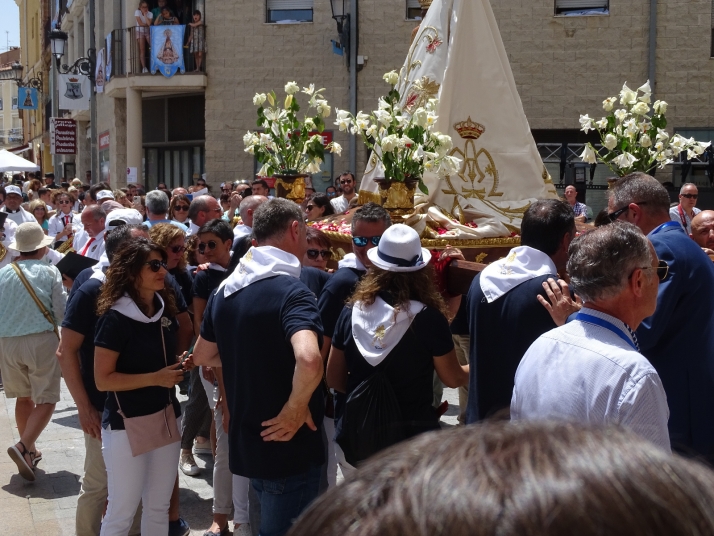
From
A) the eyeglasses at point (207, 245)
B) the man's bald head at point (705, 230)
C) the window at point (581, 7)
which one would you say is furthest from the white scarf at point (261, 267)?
the window at point (581, 7)

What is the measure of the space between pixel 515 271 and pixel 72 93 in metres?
23.9

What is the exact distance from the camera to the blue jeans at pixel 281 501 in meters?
3.61

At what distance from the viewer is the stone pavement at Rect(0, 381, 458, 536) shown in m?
5.26

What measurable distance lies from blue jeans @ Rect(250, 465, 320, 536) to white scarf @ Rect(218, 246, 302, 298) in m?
0.83

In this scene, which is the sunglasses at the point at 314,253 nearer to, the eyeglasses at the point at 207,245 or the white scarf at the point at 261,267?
the eyeglasses at the point at 207,245

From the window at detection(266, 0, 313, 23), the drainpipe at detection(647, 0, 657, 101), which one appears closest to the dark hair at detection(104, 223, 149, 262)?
the drainpipe at detection(647, 0, 657, 101)

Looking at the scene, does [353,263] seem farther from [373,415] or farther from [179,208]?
[179,208]

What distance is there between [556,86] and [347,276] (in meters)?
14.4

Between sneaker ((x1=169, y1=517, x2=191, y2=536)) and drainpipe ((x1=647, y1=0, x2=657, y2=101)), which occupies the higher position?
drainpipe ((x1=647, y1=0, x2=657, y2=101))

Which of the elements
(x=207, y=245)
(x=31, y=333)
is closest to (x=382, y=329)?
(x=207, y=245)

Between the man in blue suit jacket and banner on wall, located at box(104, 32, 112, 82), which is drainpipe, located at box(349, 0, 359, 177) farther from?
the man in blue suit jacket

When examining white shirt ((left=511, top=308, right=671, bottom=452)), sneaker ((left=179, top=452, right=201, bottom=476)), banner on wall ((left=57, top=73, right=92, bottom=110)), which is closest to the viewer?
white shirt ((left=511, top=308, right=671, bottom=452))

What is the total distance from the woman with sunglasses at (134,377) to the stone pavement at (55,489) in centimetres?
95

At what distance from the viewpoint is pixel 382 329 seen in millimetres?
3740
